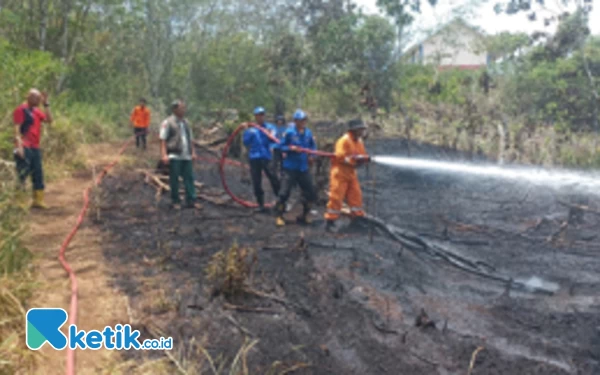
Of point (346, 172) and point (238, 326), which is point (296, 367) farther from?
point (346, 172)

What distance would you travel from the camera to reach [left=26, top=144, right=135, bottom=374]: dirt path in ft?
12.0

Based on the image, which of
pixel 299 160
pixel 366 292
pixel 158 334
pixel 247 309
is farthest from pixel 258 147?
pixel 158 334

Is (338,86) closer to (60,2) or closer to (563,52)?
(563,52)

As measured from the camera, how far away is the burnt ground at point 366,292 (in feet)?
13.6

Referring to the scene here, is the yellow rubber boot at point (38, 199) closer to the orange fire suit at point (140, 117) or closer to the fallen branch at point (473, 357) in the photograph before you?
the fallen branch at point (473, 357)

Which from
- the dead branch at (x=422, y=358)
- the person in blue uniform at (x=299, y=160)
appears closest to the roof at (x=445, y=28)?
the person in blue uniform at (x=299, y=160)

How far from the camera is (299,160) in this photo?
773cm

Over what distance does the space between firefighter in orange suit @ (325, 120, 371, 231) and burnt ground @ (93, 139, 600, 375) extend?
1.04 feet

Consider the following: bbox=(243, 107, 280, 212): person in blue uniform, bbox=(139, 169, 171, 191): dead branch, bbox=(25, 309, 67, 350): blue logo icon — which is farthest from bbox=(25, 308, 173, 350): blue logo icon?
bbox=(139, 169, 171, 191): dead branch

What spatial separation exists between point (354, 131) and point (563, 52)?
14.0 meters

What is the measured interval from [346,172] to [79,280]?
374cm

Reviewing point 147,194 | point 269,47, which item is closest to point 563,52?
point 269,47

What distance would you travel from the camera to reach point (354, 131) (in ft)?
24.0

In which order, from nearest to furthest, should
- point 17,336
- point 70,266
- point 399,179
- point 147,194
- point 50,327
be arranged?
point 17,336 → point 50,327 → point 70,266 → point 147,194 → point 399,179
